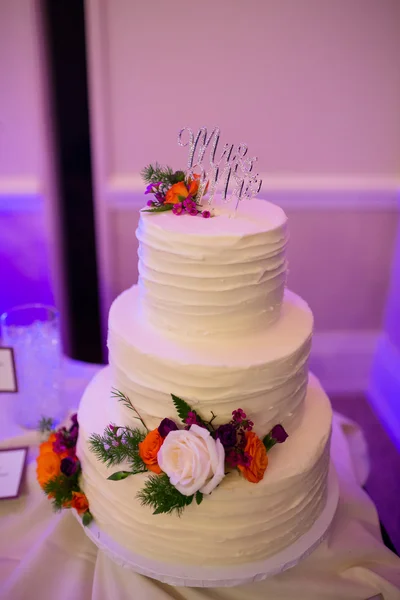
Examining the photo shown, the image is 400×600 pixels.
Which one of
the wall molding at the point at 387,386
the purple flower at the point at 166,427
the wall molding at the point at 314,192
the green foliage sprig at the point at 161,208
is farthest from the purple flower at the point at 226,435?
the wall molding at the point at 387,386

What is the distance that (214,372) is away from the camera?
129 cm

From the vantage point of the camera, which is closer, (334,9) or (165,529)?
(165,529)

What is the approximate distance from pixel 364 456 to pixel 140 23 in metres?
2.39

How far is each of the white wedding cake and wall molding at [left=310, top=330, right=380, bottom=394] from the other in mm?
1909

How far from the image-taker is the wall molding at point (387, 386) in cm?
312

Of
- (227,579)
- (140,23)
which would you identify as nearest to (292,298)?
(227,579)

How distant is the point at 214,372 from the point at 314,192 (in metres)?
1.91

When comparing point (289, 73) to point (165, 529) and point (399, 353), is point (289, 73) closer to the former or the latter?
point (399, 353)

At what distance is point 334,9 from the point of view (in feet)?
8.28

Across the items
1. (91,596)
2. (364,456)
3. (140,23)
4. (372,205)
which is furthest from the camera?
(372,205)

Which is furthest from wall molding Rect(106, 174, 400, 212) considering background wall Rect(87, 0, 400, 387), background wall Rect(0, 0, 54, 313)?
background wall Rect(0, 0, 54, 313)

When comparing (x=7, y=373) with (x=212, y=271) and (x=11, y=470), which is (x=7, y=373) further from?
(x=212, y=271)

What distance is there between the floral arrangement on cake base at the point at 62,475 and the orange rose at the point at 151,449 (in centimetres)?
38

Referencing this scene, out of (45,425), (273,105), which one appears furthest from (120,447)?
(273,105)
